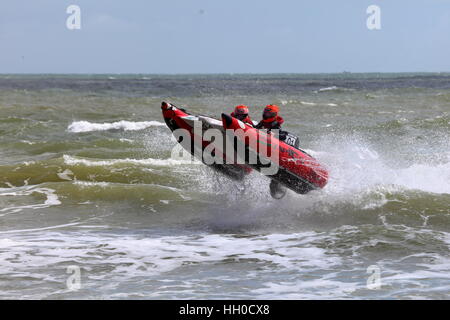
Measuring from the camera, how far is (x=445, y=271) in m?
7.21

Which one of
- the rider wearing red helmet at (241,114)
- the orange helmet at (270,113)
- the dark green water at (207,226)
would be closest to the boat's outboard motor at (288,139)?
the orange helmet at (270,113)

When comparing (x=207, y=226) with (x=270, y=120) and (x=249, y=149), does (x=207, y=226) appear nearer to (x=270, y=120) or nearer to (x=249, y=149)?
(x=249, y=149)

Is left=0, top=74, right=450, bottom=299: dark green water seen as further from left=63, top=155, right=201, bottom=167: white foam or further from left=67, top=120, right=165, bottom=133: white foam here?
left=67, top=120, right=165, bottom=133: white foam

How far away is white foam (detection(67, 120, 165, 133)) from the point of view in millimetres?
22609

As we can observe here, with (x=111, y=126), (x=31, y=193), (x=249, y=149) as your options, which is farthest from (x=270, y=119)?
(x=111, y=126)

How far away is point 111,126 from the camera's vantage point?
23.5 metres

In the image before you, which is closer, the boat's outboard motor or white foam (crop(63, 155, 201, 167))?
the boat's outboard motor

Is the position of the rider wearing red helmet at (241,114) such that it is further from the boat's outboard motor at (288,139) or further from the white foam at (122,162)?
the white foam at (122,162)

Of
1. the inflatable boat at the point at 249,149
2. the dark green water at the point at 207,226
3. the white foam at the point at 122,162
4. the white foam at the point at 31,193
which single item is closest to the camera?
the dark green water at the point at 207,226

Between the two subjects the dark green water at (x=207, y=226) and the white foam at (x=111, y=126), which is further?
the white foam at (x=111, y=126)

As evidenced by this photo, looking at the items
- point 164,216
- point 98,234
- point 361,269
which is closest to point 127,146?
point 164,216

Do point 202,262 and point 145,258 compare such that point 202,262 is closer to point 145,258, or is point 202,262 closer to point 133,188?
point 145,258

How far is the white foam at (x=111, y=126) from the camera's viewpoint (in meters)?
22.6

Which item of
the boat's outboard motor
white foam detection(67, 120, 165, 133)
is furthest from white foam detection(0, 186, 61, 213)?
white foam detection(67, 120, 165, 133)
